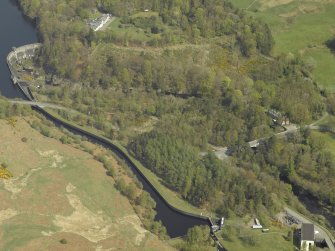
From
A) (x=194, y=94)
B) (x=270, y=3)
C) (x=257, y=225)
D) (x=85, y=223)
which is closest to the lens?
(x=85, y=223)

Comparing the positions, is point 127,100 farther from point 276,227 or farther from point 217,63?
point 276,227

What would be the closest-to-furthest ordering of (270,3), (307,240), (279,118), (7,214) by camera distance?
(307,240) < (7,214) < (279,118) < (270,3)

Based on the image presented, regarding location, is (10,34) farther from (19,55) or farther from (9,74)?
(9,74)

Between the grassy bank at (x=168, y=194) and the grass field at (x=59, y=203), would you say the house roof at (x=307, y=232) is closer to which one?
the grassy bank at (x=168, y=194)

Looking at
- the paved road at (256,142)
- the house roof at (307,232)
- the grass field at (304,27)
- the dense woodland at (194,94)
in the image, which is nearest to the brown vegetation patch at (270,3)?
the grass field at (304,27)

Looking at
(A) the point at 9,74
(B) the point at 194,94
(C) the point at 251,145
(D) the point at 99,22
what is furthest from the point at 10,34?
(C) the point at 251,145

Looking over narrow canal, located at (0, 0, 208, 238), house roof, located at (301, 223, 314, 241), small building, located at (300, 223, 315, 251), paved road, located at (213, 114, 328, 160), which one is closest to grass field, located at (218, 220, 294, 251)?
small building, located at (300, 223, 315, 251)
